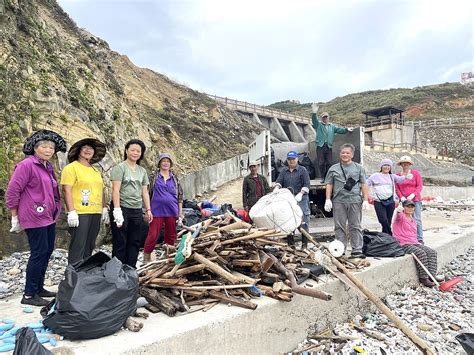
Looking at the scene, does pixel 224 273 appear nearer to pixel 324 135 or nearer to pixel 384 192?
pixel 384 192

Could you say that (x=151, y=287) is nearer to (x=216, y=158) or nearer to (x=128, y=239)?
(x=128, y=239)

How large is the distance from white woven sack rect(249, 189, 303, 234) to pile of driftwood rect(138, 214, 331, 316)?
22 centimetres

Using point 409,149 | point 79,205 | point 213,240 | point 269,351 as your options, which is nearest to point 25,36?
point 79,205

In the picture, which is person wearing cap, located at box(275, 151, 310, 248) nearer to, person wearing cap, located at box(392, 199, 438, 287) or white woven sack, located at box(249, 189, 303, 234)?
white woven sack, located at box(249, 189, 303, 234)

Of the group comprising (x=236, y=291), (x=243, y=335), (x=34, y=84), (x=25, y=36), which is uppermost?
(x=25, y=36)

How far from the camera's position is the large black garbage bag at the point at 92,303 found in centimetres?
258

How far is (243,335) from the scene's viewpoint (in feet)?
10.5

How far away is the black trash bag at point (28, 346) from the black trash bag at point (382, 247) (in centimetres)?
464

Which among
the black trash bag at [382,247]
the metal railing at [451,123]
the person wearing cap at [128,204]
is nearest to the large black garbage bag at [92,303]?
the person wearing cap at [128,204]

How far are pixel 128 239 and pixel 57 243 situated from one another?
102 inches

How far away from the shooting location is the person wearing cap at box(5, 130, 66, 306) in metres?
3.29

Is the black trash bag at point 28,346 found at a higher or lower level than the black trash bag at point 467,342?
higher

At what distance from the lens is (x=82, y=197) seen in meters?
3.67

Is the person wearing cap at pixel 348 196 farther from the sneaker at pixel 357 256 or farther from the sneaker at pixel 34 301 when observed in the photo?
the sneaker at pixel 34 301
